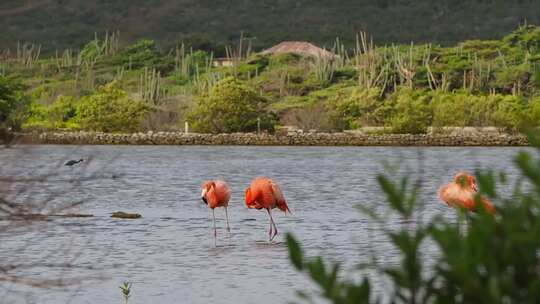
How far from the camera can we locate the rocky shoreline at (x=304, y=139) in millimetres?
86875

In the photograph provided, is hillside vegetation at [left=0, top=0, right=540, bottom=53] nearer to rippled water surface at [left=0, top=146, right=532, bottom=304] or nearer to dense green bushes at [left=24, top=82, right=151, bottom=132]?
dense green bushes at [left=24, top=82, right=151, bottom=132]

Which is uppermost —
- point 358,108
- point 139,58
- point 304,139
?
point 139,58

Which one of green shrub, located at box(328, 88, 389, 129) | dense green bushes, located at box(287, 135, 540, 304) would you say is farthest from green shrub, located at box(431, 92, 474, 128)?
dense green bushes, located at box(287, 135, 540, 304)

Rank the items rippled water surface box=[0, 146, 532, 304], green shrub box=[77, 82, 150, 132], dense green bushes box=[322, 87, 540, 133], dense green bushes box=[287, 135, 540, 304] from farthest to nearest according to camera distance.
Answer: green shrub box=[77, 82, 150, 132]
dense green bushes box=[322, 87, 540, 133]
rippled water surface box=[0, 146, 532, 304]
dense green bushes box=[287, 135, 540, 304]

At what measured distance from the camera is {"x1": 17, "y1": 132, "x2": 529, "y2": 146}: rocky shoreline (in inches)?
3420

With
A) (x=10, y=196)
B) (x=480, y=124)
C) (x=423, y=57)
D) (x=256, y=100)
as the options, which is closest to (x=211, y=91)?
(x=256, y=100)

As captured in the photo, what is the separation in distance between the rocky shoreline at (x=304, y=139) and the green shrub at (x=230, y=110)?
1.89 m

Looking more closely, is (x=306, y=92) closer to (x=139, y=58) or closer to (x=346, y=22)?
(x=139, y=58)

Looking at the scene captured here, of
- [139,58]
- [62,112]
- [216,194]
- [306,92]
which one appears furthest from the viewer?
[139,58]

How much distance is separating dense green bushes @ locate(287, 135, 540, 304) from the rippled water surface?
1.25 ft

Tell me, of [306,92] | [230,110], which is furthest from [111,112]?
[306,92]

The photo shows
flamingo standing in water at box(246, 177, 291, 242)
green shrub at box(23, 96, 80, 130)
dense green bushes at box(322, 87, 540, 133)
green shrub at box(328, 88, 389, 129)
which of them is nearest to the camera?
flamingo standing in water at box(246, 177, 291, 242)

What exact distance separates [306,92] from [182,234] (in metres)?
92.7

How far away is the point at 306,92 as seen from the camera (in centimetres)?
11562
